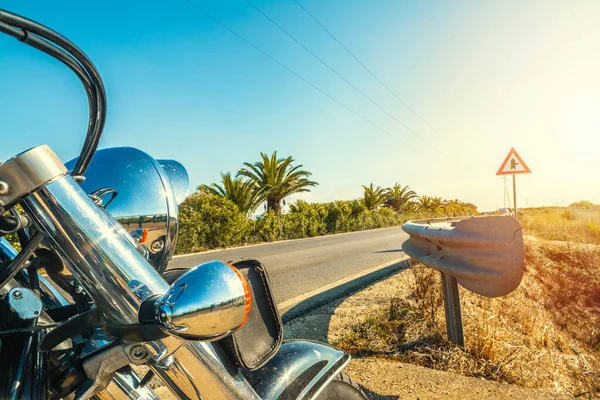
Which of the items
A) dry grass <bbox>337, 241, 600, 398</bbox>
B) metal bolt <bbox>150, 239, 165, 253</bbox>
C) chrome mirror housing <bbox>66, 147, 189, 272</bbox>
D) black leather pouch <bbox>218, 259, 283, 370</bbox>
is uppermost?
chrome mirror housing <bbox>66, 147, 189, 272</bbox>

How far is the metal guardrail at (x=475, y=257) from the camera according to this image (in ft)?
7.69

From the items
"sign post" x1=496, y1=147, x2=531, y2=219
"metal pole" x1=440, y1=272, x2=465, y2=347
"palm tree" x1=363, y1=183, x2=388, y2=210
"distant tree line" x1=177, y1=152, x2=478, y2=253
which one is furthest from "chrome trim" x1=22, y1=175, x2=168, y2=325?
"palm tree" x1=363, y1=183, x2=388, y2=210

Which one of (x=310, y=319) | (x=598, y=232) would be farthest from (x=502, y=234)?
(x=598, y=232)

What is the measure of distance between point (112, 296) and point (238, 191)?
71.9 feet

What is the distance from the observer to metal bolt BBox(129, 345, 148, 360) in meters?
0.81

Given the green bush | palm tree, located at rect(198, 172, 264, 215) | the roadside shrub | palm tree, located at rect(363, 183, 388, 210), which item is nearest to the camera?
the roadside shrub

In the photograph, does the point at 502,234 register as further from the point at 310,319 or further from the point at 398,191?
the point at 398,191

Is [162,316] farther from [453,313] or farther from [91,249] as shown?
[453,313]

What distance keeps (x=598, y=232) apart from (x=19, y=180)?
1578 cm

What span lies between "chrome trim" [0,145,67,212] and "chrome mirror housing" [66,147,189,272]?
0.52 metres

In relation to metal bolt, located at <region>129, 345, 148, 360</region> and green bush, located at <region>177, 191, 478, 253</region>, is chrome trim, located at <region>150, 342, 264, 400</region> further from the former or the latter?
green bush, located at <region>177, 191, 478, 253</region>

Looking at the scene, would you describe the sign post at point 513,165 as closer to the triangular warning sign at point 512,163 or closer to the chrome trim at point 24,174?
the triangular warning sign at point 512,163

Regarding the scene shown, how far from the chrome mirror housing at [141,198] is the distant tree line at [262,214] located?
52.1 ft

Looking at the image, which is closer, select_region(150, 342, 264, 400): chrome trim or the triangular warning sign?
select_region(150, 342, 264, 400): chrome trim
